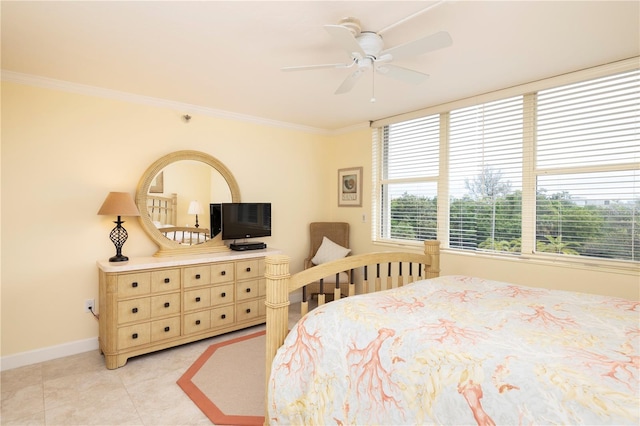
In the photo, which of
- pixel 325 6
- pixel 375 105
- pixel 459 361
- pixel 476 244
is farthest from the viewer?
pixel 375 105

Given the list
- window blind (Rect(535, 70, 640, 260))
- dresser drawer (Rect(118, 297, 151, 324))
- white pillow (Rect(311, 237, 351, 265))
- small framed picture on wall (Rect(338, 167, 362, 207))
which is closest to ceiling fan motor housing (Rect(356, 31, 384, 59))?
window blind (Rect(535, 70, 640, 260))

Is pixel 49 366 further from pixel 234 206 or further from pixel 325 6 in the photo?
pixel 325 6

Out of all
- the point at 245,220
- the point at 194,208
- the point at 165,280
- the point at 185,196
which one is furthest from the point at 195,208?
the point at 165,280

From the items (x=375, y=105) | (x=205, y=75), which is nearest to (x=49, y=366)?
(x=205, y=75)

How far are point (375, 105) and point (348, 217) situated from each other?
5.35ft

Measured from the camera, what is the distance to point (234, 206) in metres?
3.81

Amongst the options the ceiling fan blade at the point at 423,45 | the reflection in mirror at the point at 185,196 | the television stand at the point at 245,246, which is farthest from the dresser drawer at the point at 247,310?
the ceiling fan blade at the point at 423,45

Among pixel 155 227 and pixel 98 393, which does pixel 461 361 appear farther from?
pixel 155 227

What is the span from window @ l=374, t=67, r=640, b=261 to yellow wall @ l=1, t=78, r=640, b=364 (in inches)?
11.3

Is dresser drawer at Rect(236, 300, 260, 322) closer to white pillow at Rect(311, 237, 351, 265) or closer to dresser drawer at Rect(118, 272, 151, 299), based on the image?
dresser drawer at Rect(118, 272, 151, 299)

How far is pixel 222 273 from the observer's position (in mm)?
3410

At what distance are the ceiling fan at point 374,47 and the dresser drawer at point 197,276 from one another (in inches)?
81.2

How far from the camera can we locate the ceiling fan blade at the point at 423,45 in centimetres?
176

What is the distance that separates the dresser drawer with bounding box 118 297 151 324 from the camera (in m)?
2.82
